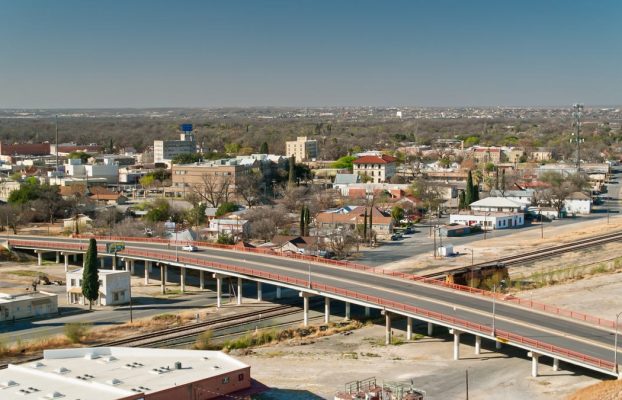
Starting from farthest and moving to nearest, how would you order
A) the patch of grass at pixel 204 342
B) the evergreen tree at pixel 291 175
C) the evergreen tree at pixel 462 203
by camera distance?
the evergreen tree at pixel 291 175, the evergreen tree at pixel 462 203, the patch of grass at pixel 204 342

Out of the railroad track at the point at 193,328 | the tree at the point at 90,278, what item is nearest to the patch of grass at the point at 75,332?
the railroad track at the point at 193,328

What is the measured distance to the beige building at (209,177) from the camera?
12181 cm

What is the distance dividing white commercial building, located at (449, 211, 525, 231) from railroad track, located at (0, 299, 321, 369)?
41.1 meters

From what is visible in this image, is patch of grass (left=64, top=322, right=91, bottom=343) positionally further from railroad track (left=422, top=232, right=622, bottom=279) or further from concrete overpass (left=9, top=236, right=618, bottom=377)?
railroad track (left=422, top=232, right=622, bottom=279)

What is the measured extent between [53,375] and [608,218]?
84210mm

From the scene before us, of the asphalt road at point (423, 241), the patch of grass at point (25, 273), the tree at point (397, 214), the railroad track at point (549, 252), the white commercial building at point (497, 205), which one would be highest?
the white commercial building at point (497, 205)

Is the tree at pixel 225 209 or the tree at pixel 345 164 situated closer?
the tree at pixel 225 209

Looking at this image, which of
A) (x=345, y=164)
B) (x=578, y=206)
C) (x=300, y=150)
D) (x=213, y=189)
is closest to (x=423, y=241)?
(x=578, y=206)

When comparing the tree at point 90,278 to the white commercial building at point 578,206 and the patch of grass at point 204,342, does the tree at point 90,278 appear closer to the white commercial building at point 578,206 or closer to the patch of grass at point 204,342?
the patch of grass at point 204,342

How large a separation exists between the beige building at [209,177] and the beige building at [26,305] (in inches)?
2297

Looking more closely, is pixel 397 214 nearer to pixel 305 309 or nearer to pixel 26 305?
pixel 305 309

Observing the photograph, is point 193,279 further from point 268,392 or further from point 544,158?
point 544,158

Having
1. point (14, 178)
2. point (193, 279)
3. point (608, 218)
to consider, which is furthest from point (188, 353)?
point (14, 178)

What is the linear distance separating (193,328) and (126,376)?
1892cm
